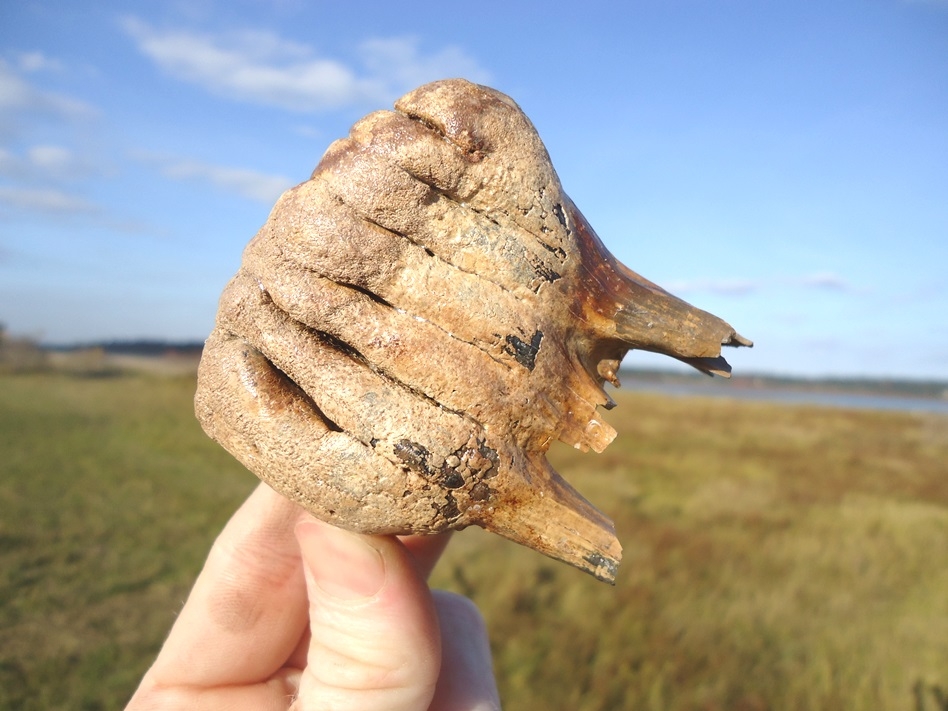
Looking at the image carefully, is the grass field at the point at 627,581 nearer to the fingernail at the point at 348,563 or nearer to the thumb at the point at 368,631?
the thumb at the point at 368,631

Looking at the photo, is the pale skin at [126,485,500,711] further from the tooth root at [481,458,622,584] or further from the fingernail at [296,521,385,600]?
the tooth root at [481,458,622,584]

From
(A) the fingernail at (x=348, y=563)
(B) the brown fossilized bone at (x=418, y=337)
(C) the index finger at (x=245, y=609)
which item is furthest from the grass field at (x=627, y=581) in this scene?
(B) the brown fossilized bone at (x=418, y=337)

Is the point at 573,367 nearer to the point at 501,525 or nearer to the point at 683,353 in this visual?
the point at 683,353

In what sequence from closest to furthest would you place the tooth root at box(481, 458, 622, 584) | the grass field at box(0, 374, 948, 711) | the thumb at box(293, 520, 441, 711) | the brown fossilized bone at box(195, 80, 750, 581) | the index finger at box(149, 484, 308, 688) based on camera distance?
the brown fossilized bone at box(195, 80, 750, 581) < the tooth root at box(481, 458, 622, 584) < the thumb at box(293, 520, 441, 711) < the index finger at box(149, 484, 308, 688) < the grass field at box(0, 374, 948, 711)

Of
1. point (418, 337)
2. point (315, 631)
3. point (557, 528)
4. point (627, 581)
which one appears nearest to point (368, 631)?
point (315, 631)

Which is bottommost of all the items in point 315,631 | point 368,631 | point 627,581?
point 627,581

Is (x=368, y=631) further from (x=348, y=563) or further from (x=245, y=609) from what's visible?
(x=245, y=609)

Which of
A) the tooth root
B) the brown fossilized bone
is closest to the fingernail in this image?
A: the brown fossilized bone
